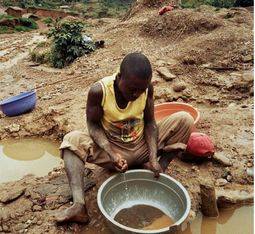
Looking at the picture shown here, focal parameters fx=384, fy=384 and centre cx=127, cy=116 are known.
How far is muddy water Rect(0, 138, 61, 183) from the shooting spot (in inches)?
161

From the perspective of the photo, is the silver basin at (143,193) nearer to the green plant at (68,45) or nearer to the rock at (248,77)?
the rock at (248,77)

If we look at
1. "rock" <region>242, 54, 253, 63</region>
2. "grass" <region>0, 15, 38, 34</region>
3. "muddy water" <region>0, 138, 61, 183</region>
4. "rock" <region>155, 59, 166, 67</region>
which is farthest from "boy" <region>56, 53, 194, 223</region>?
"grass" <region>0, 15, 38, 34</region>

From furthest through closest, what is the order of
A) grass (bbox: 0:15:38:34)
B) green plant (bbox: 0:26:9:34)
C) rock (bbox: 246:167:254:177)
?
1. grass (bbox: 0:15:38:34)
2. green plant (bbox: 0:26:9:34)
3. rock (bbox: 246:167:254:177)

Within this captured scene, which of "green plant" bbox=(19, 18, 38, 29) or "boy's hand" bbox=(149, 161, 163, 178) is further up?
"boy's hand" bbox=(149, 161, 163, 178)

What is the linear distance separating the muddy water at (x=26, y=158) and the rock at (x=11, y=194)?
0.73 meters

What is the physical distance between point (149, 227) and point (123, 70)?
1.08 meters

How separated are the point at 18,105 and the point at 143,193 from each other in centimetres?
290

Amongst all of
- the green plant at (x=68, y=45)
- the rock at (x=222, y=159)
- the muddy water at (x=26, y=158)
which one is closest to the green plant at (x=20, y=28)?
the green plant at (x=68, y=45)

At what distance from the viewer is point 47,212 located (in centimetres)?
284

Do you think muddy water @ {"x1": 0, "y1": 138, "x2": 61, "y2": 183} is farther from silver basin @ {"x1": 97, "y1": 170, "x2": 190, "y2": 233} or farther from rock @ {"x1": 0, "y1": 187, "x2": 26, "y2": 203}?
silver basin @ {"x1": 97, "y1": 170, "x2": 190, "y2": 233}

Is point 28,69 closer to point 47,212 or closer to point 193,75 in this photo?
point 193,75

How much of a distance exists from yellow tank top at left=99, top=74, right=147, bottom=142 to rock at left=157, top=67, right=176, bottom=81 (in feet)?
9.11

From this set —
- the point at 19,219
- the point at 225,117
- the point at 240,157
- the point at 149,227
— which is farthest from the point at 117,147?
the point at 225,117

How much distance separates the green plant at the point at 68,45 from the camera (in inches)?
321
